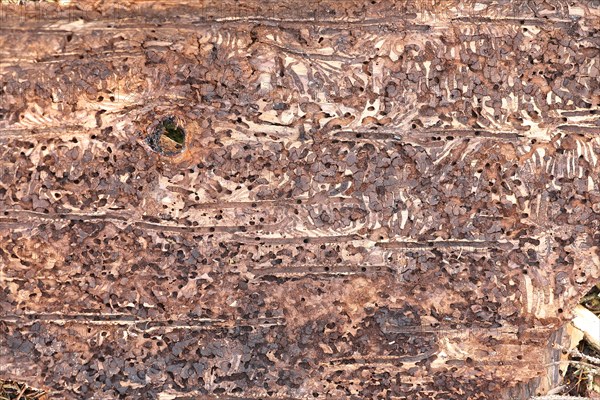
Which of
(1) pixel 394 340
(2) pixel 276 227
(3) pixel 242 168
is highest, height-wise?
(3) pixel 242 168

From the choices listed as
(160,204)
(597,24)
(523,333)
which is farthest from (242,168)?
(597,24)

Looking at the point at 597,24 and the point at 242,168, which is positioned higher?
the point at 597,24

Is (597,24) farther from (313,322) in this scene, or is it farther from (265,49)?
(313,322)

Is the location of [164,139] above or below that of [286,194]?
above
